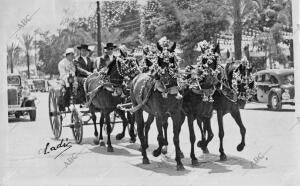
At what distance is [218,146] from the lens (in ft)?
28.2

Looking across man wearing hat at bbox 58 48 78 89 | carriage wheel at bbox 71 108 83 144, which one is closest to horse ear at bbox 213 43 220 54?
man wearing hat at bbox 58 48 78 89

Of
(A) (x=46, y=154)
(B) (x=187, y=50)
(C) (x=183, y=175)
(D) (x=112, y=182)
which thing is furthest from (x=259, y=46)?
(A) (x=46, y=154)

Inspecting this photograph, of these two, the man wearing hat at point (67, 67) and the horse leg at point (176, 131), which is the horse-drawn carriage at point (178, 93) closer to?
the horse leg at point (176, 131)

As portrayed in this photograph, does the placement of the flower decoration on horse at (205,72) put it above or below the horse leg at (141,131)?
above

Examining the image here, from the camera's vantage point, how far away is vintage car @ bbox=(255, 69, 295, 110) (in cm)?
Result: 886

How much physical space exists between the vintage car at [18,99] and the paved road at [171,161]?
7.0 inches

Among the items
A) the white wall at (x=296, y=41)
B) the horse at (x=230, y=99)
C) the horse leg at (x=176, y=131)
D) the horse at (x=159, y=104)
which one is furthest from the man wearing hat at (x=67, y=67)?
the white wall at (x=296, y=41)

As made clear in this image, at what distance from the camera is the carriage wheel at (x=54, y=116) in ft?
30.2

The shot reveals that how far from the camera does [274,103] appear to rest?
9023 millimetres

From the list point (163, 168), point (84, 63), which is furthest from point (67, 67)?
point (163, 168)

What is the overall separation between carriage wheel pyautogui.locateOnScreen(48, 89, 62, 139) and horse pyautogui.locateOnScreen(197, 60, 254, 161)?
2.27 metres

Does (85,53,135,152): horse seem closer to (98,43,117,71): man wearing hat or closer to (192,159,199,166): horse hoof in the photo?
(98,43,117,71): man wearing hat

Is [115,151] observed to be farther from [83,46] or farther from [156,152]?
[83,46]
